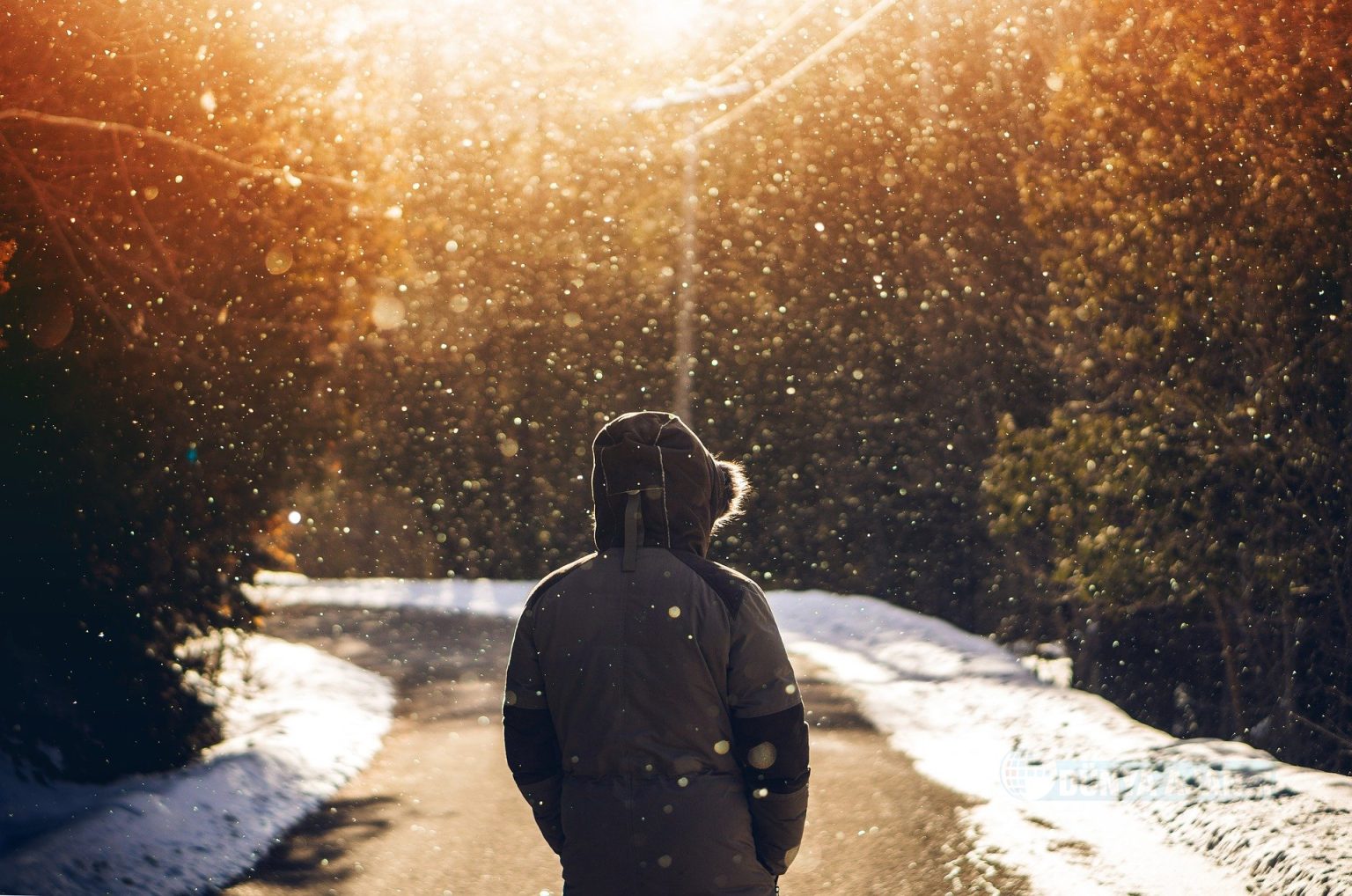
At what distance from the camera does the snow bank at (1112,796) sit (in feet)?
20.7

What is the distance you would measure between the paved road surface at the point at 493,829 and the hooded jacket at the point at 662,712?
3.52 metres

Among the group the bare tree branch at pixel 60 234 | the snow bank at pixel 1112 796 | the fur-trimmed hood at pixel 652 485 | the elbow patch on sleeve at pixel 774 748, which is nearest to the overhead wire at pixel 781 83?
the snow bank at pixel 1112 796

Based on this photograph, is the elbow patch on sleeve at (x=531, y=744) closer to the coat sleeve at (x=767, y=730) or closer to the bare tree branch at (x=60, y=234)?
the coat sleeve at (x=767, y=730)

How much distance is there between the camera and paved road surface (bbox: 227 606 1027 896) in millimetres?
6895

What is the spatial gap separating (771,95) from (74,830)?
22.7 m

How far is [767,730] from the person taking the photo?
11.2 feet

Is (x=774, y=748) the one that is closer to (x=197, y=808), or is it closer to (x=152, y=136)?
(x=197, y=808)

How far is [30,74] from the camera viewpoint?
6.96 metres

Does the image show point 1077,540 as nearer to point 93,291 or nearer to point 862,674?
point 862,674

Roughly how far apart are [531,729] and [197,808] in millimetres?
5139

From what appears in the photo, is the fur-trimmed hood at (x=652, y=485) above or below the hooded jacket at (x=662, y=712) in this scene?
above

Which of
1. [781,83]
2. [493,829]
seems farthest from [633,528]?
[781,83]

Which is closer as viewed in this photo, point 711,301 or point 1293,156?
point 1293,156

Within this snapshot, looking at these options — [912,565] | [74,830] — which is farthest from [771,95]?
[74,830]
